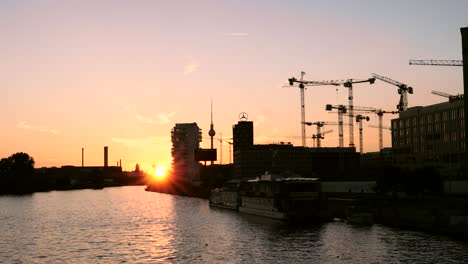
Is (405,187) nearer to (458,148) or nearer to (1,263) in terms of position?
(458,148)

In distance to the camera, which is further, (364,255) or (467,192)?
(467,192)

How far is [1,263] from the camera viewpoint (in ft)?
234

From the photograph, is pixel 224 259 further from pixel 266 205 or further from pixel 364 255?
pixel 266 205

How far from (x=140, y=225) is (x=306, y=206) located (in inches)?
1321

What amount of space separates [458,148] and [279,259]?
138409mm

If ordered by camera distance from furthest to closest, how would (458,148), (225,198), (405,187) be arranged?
1. (458,148)
2. (225,198)
3. (405,187)

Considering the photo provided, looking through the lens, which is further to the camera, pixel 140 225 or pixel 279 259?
pixel 140 225

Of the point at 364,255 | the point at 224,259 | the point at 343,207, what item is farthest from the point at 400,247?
the point at 343,207

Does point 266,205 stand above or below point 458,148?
below

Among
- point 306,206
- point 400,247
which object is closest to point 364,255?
point 400,247

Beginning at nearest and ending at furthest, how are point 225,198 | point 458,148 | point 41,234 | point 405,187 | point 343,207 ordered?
point 41,234 < point 343,207 < point 405,187 < point 225,198 < point 458,148

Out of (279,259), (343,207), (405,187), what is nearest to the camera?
(279,259)

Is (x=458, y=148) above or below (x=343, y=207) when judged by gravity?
above

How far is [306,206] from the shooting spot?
355ft
